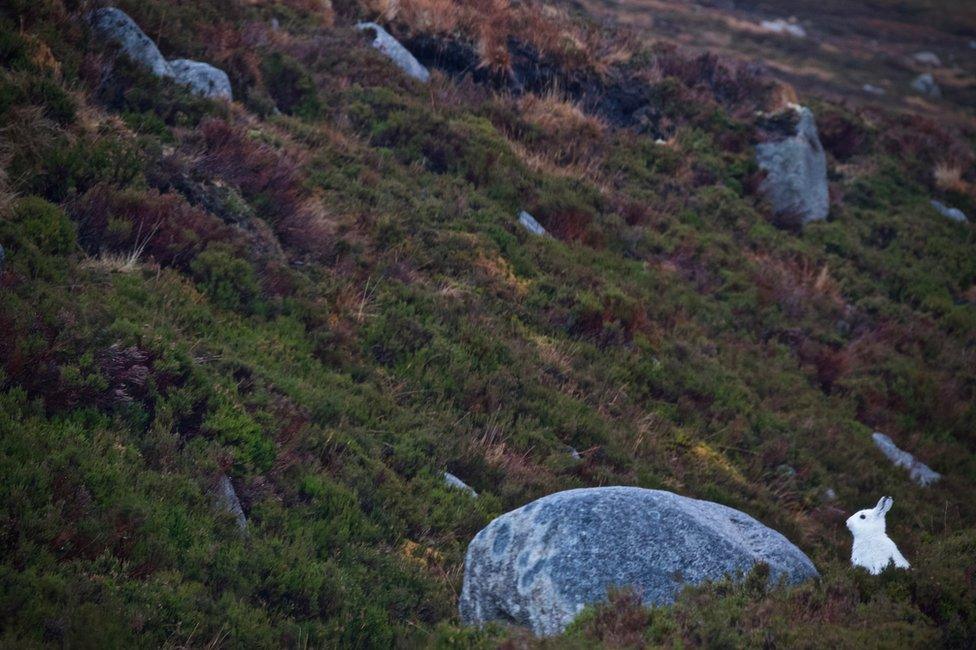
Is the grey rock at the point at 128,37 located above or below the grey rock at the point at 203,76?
above

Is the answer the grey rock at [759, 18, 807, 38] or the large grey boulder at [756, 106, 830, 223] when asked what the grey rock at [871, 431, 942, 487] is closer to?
the large grey boulder at [756, 106, 830, 223]

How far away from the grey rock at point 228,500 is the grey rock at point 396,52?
41.0 ft

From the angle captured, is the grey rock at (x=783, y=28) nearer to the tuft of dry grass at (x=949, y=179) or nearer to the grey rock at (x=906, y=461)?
the tuft of dry grass at (x=949, y=179)

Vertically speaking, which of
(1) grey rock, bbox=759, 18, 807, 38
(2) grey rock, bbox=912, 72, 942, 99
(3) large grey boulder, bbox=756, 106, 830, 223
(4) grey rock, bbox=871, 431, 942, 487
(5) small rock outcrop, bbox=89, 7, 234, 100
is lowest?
(1) grey rock, bbox=759, 18, 807, 38

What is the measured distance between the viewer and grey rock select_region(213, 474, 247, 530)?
661 cm

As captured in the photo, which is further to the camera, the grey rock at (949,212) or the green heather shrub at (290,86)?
the grey rock at (949,212)

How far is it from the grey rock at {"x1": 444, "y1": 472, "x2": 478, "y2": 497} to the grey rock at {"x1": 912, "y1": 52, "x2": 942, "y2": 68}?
62.8 metres

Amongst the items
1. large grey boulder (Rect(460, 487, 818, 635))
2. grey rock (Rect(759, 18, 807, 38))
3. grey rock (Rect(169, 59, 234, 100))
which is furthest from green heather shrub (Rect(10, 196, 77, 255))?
grey rock (Rect(759, 18, 807, 38))

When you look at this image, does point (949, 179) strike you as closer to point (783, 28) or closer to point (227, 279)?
point (227, 279)

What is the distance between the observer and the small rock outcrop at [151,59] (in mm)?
12094

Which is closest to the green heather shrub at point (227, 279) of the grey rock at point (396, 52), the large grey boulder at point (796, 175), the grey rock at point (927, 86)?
the grey rock at point (396, 52)

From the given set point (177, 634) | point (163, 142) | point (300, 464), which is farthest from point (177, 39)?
point (177, 634)

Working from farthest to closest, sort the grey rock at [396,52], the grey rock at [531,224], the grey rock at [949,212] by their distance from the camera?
the grey rock at [949,212] → the grey rock at [396,52] → the grey rock at [531,224]

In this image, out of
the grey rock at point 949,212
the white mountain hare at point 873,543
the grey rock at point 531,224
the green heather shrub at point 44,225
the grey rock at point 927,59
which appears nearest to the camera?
the green heather shrub at point 44,225
